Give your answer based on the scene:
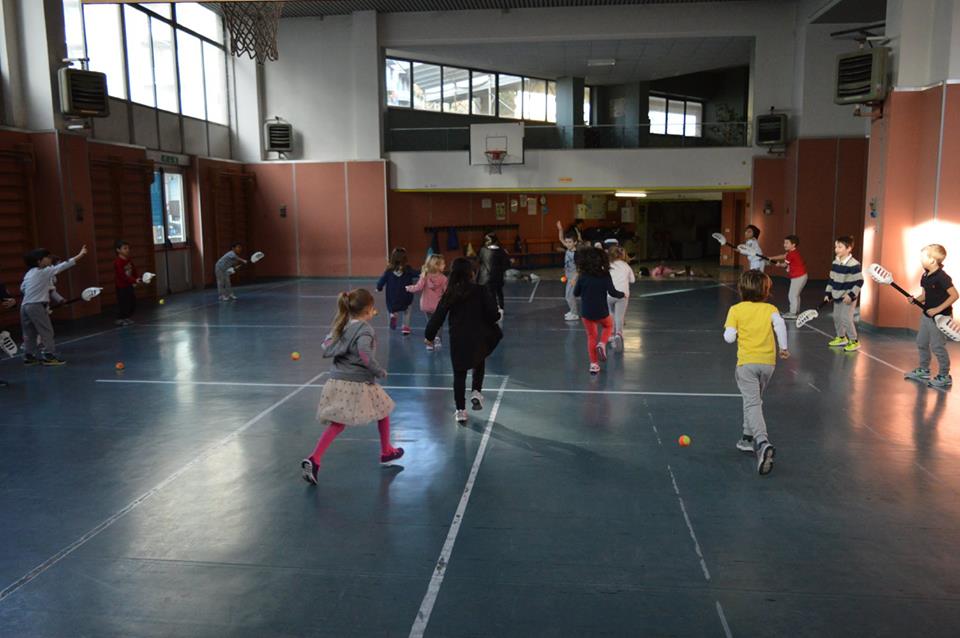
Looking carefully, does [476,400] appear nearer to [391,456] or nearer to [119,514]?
[391,456]

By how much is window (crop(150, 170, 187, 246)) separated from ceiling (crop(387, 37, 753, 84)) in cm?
864

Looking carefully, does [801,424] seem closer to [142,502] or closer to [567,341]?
[567,341]

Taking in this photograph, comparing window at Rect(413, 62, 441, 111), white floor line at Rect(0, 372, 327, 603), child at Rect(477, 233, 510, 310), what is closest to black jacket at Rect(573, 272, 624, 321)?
child at Rect(477, 233, 510, 310)

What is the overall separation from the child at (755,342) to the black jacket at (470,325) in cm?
245

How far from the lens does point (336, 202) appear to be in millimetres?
25250

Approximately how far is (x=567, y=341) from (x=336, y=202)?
14.5 meters

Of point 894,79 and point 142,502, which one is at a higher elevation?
point 894,79

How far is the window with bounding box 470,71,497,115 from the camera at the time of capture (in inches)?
1139

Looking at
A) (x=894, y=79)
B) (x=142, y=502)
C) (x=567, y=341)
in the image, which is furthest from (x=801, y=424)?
(x=894, y=79)

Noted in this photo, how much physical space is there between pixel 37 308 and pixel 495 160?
15841 mm

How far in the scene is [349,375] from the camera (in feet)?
20.6

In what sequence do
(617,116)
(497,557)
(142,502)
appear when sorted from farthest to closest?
(617,116) → (142,502) → (497,557)

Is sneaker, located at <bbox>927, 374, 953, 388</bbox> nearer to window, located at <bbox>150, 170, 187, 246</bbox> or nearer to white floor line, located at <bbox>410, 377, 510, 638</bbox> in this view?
white floor line, located at <bbox>410, 377, 510, 638</bbox>

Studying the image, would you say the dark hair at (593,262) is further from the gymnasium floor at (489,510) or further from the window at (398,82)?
the window at (398,82)
